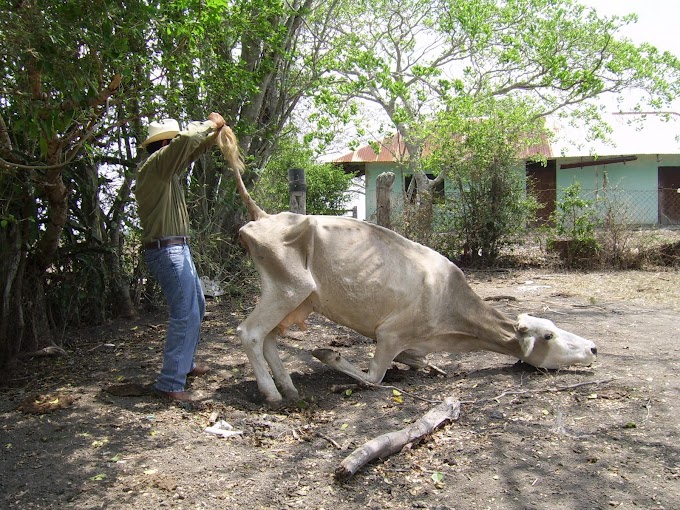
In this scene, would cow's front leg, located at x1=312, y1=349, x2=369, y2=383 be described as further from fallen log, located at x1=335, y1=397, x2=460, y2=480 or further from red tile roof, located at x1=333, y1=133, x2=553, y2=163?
red tile roof, located at x1=333, y1=133, x2=553, y2=163

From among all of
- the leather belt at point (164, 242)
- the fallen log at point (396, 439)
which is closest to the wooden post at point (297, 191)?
the leather belt at point (164, 242)

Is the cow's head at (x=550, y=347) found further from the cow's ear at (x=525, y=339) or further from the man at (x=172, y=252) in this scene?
the man at (x=172, y=252)

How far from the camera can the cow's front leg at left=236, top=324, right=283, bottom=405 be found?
4762 mm

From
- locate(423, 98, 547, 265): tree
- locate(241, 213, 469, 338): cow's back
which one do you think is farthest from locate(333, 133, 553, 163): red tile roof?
locate(241, 213, 469, 338): cow's back

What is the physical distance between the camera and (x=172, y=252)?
4656 mm

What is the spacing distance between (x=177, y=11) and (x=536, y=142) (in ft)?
42.3

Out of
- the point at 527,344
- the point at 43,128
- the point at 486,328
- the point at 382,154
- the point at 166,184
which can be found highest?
the point at 382,154

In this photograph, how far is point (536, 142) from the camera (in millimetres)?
15914

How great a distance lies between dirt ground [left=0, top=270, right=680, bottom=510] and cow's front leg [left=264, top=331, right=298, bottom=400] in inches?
6.3

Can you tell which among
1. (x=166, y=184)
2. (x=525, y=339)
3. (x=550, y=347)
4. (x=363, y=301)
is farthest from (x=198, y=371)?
(x=550, y=347)

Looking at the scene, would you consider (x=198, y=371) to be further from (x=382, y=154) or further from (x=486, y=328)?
(x=382, y=154)

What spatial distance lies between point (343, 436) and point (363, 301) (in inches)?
49.8

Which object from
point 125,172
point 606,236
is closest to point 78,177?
point 125,172

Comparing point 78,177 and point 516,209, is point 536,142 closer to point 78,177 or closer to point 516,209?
point 516,209
